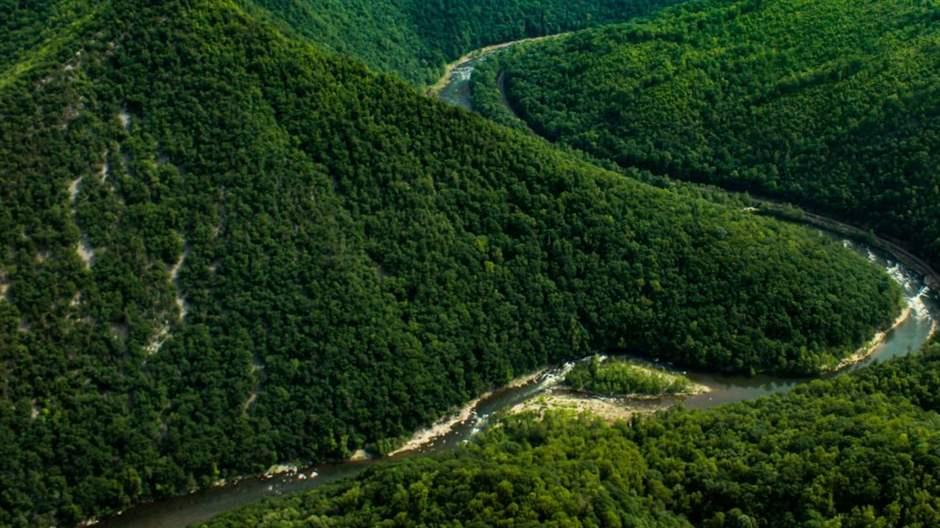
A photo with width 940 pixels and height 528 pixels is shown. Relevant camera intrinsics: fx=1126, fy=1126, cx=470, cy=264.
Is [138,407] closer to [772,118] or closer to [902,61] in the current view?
[772,118]

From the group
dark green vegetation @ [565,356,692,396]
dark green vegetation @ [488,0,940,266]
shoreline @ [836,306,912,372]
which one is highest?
dark green vegetation @ [488,0,940,266]

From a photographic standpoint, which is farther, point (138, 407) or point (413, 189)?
point (413, 189)

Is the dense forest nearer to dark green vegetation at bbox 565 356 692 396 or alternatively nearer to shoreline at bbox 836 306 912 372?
shoreline at bbox 836 306 912 372

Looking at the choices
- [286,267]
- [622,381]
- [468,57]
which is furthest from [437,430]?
[468,57]

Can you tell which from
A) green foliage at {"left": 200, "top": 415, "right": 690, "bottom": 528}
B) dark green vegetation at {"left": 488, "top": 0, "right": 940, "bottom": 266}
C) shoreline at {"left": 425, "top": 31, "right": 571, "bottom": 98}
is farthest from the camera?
shoreline at {"left": 425, "top": 31, "right": 571, "bottom": 98}

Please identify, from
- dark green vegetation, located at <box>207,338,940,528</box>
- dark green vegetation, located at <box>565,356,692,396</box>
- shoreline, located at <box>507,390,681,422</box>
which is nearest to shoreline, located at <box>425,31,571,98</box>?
dark green vegetation, located at <box>565,356,692,396</box>

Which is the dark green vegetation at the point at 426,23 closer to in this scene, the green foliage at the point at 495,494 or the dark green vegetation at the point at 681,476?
the green foliage at the point at 495,494

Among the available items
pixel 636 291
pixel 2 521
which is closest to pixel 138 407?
pixel 2 521

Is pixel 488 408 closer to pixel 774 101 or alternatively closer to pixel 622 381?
pixel 622 381
